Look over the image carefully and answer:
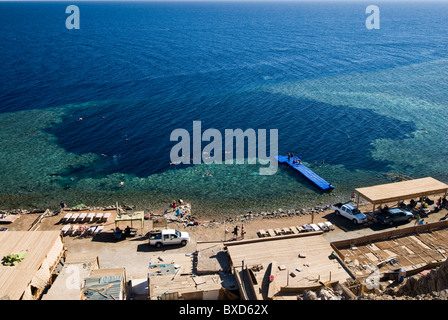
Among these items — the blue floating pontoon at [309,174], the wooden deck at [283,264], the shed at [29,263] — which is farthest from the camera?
the blue floating pontoon at [309,174]

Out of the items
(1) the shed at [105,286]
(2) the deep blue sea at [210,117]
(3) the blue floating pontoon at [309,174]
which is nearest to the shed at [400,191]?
(2) the deep blue sea at [210,117]

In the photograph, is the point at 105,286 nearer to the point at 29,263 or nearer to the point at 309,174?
the point at 29,263

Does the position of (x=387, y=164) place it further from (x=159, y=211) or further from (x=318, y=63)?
(x=318, y=63)

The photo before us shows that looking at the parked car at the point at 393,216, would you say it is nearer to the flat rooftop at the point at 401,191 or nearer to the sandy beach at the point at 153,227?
the sandy beach at the point at 153,227

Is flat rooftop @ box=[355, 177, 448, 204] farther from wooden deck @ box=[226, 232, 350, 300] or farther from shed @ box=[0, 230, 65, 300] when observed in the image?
shed @ box=[0, 230, 65, 300]

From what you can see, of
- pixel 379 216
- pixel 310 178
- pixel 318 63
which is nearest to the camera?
pixel 379 216

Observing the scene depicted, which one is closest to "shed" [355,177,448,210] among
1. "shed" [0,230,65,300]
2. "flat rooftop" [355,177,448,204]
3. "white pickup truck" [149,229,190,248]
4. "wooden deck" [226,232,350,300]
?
"flat rooftop" [355,177,448,204]

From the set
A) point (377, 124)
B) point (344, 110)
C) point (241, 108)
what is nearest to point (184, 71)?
point (241, 108)
